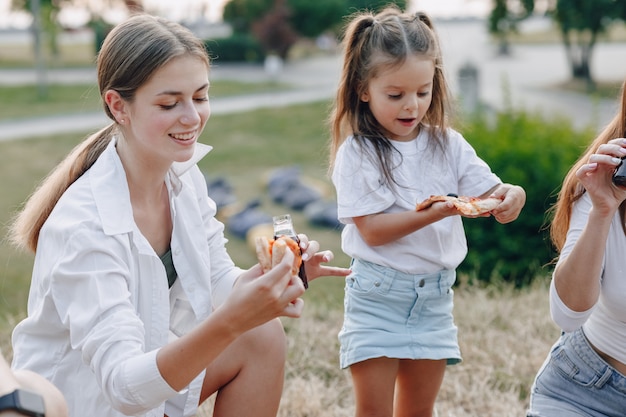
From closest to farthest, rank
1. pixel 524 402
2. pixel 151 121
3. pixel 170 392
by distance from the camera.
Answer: pixel 170 392 → pixel 151 121 → pixel 524 402

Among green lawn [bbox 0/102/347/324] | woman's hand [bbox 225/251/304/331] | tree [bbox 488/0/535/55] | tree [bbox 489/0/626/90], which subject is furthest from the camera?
tree [bbox 488/0/535/55]

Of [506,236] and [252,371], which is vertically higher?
[252,371]

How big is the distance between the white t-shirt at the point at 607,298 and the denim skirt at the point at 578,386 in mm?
54

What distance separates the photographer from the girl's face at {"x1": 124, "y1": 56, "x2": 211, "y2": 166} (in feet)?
7.75

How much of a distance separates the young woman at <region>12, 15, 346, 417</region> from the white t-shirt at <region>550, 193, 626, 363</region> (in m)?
0.65

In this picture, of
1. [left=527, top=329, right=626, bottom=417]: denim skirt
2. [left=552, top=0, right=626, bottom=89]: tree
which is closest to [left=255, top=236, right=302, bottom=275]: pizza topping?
[left=527, top=329, right=626, bottom=417]: denim skirt

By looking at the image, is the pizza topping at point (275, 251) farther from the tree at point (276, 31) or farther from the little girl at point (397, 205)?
the tree at point (276, 31)

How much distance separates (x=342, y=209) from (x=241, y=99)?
1559 cm

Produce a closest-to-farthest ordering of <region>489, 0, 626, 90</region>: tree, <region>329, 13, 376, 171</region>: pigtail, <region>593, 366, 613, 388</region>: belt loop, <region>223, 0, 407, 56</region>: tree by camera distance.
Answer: <region>593, 366, 613, 388</region>: belt loop, <region>329, 13, 376, 171</region>: pigtail, <region>489, 0, 626, 90</region>: tree, <region>223, 0, 407, 56</region>: tree

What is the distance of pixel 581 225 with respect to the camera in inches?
102

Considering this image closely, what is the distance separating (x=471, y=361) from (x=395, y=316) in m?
1.17

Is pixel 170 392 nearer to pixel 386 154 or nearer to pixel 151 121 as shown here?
pixel 151 121

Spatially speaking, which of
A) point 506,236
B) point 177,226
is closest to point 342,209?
point 177,226

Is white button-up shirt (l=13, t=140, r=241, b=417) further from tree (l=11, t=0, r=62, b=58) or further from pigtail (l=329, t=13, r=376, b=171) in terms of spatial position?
tree (l=11, t=0, r=62, b=58)
